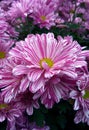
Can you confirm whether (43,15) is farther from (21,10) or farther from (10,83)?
(10,83)

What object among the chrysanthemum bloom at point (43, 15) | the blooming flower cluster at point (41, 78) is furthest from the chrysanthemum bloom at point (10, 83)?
the chrysanthemum bloom at point (43, 15)

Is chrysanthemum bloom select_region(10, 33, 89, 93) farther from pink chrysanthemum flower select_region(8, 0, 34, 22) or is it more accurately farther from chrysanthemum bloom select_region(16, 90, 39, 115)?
pink chrysanthemum flower select_region(8, 0, 34, 22)

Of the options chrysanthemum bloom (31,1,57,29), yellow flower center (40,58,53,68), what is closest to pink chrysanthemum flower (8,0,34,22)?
chrysanthemum bloom (31,1,57,29)

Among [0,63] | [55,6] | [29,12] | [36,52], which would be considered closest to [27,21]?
[29,12]

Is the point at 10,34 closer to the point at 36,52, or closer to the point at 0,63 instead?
the point at 0,63

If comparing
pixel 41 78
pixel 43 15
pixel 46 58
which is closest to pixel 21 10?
pixel 43 15

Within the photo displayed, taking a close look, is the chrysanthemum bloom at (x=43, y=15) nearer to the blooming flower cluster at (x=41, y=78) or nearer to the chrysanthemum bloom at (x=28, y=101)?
the blooming flower cluster at (x=41, y=78)
